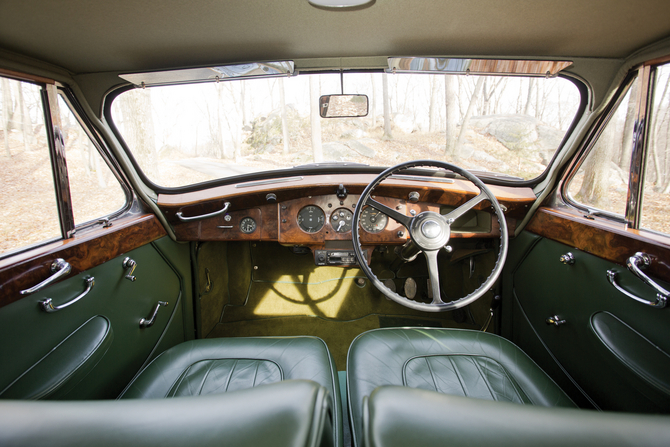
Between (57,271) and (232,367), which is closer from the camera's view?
(57,271)

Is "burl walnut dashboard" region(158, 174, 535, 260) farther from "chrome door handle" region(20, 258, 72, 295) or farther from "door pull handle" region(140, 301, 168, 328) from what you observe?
"chrome door handle" region(20, 258, 72, 295)

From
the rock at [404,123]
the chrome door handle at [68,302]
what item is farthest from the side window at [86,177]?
the rock at [404,123]

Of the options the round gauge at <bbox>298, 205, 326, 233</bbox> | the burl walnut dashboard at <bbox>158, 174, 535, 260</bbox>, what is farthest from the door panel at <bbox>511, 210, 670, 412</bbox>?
the round gauge at <bbox>298, 205, 326, 233</bbox>

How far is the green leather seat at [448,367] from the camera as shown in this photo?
4.80ft

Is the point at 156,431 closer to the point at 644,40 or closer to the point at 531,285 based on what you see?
the point at 531,285

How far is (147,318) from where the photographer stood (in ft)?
6.74

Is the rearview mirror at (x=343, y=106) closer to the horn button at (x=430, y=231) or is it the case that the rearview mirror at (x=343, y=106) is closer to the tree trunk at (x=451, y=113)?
the horn button at (x=430, y=231)

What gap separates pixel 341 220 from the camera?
2.60 metres

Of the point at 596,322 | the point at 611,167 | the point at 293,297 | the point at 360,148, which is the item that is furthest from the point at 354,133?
the point at 596,322

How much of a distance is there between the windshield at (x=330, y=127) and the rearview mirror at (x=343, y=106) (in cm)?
7

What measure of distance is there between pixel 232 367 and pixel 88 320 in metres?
0.74

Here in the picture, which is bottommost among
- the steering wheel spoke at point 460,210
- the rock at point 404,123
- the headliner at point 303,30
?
the steering wheel spoke at point 460,210

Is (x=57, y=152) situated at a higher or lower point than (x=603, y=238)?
higher

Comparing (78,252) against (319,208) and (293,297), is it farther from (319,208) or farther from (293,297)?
(293,297)
